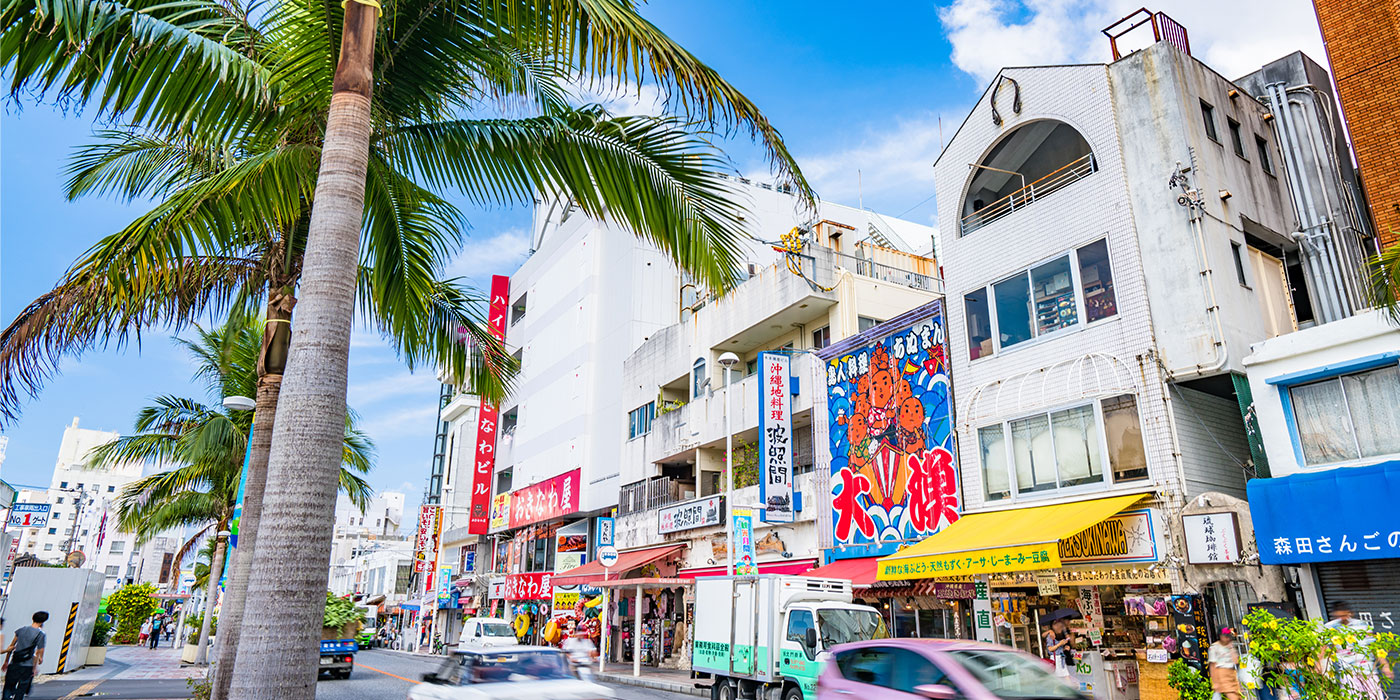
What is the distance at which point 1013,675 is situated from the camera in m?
8.38

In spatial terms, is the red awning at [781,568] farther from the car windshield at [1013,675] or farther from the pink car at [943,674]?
the car windshield at [1013,675]

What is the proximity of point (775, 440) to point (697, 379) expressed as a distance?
23.9 ft

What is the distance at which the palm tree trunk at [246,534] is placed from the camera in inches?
344

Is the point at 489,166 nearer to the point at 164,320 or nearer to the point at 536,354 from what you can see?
the point at 164,320

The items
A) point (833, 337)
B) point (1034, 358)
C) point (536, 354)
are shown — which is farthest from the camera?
point (536, 354)

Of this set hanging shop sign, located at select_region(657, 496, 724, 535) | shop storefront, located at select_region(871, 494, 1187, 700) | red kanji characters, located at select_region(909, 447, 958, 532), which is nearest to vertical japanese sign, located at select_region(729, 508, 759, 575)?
hanging shop sign, located at select_region(657, 496, 724, 535)

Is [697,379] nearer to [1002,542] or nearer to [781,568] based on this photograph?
[781,568]

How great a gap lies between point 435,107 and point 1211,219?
14.3m

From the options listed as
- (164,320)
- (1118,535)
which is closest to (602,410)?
(1118,535)

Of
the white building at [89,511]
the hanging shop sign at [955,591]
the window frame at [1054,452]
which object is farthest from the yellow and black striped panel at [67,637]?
the white building at [89,511]

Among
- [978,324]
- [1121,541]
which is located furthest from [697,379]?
[1121,541]

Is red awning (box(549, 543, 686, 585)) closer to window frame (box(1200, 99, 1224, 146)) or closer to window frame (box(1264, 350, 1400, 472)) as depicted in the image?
window frame (box(1264, 350, 1400, 472))

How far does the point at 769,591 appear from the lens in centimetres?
1562

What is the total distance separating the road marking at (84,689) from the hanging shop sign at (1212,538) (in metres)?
19.4
